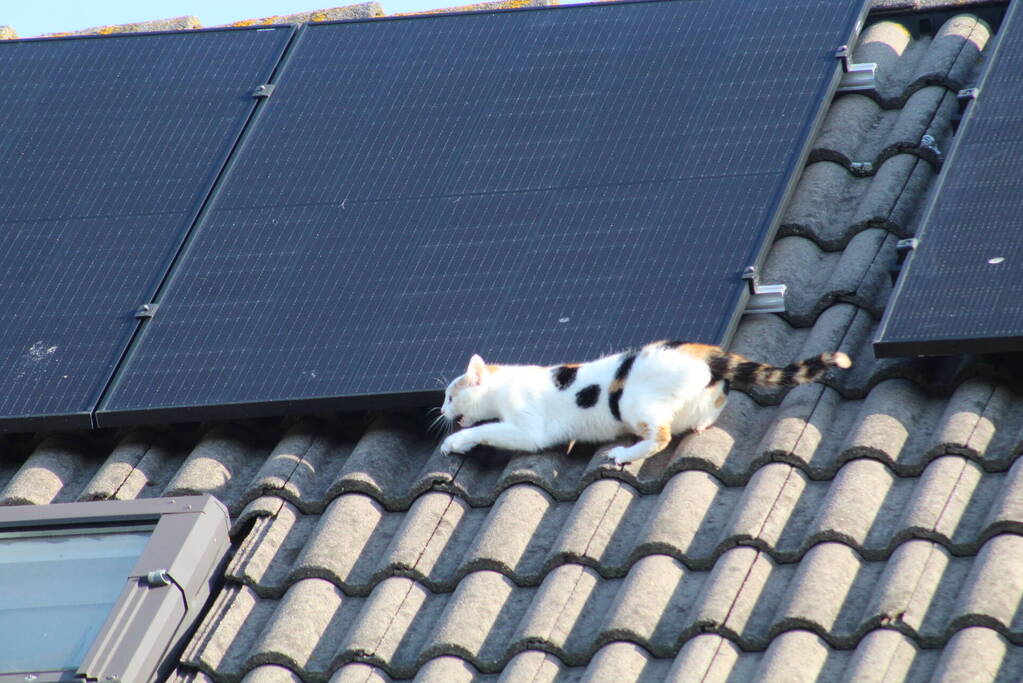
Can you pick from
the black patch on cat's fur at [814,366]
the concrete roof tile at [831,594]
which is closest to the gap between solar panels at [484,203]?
the black patch on cat's fur at [814,366]

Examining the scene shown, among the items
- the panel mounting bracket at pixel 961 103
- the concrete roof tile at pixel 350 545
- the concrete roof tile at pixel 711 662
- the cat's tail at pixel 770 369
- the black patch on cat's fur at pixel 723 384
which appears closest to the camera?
the concrete roof tile at pixel 711 662

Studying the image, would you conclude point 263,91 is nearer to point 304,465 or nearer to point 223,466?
point 223,466

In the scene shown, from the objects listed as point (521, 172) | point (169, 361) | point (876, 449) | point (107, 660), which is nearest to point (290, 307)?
point (169, 361)

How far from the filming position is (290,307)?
6.41 m

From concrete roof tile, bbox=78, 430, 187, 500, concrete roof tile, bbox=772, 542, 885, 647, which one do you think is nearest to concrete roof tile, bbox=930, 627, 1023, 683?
concrete roof tile, bbox=772, 542, 885, 647

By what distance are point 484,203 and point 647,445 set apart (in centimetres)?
162

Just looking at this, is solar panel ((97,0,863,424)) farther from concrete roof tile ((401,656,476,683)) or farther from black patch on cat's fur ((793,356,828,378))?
concrete roof tile ((401,656,476,683))

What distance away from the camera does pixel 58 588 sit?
516 centimetres

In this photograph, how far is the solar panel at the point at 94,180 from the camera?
6.45 meters

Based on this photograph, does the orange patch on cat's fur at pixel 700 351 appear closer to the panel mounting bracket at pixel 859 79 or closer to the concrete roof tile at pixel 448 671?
the concrete roof tile at pixel 448 671

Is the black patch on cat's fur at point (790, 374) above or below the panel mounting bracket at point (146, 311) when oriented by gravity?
above

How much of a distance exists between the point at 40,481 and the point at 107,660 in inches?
60.6

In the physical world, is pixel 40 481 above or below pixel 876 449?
Result: below

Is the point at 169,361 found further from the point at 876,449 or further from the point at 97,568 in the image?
the point at 876,449
